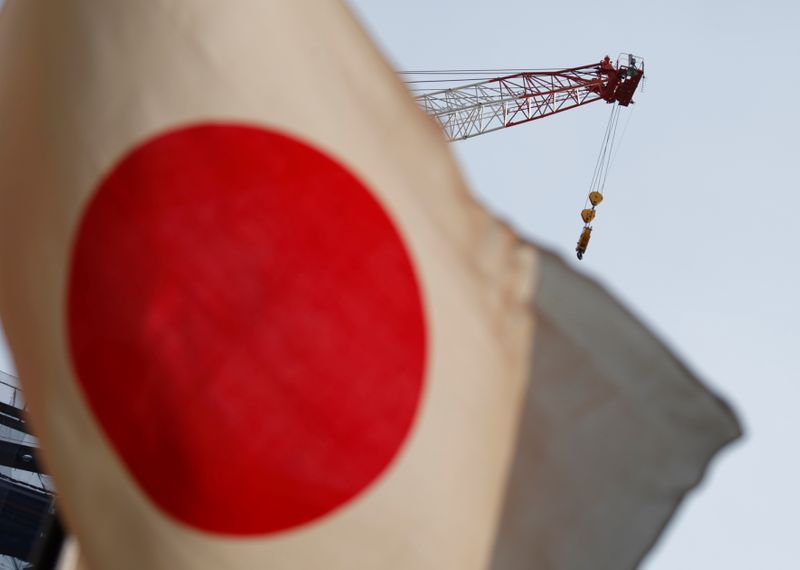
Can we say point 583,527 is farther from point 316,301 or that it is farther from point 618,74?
point 618,74

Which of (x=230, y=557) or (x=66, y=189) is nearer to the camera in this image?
(x=230, y=557)

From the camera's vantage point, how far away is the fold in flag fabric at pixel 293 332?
3.54 meters

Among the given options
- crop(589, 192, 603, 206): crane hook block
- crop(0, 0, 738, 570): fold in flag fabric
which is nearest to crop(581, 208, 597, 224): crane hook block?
crop(589, 192, 603, 206): crane hook block

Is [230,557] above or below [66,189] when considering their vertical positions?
below

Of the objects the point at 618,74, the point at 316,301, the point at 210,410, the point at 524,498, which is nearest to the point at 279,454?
the point at 210,410

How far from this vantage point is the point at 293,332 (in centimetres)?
361

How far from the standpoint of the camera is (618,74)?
36.2 meters

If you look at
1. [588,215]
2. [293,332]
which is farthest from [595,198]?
[293,332]

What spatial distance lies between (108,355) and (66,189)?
0.67 meters

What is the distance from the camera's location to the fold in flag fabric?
139 inches

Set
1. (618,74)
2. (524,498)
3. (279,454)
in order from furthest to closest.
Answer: (618,74)
(524,498)
(279,454)

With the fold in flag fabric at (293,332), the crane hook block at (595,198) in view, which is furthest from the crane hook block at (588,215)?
the fold in flag fabric at (293,332)

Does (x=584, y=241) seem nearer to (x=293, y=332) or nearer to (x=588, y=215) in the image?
(x=588, y=215)

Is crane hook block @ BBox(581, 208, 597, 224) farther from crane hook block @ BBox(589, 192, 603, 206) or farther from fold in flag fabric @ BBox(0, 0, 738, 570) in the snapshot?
fold in flag fabric @ BBox(0, 0, 738, 570)
